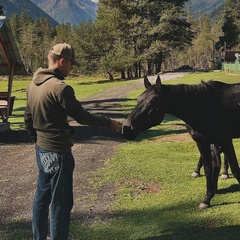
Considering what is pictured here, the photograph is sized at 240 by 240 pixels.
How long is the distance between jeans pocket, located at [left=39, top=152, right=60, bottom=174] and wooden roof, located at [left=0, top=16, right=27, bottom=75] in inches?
370

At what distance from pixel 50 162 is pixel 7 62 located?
10832 mm

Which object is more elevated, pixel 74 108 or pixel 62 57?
pixel 62 57

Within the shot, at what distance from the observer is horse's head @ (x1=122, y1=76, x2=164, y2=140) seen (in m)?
5.07

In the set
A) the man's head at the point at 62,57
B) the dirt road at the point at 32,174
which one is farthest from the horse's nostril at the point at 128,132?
the dirt road at the point at 32,174

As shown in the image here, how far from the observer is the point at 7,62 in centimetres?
1416

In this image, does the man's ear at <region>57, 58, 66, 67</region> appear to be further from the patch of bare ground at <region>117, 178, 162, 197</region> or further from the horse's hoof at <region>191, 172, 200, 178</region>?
the horse's hoof at <region>191, 172, 200, 178</region>


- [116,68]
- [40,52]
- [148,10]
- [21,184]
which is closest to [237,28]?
[148,10]

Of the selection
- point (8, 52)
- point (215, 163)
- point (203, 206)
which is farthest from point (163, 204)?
point (8, 52)

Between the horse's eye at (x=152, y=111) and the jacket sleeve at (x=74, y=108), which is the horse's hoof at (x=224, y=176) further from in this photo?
the jacket sleeve at (x=74, y=108)

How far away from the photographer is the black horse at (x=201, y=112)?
5145 millimetres

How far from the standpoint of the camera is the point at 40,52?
98875 millimetres

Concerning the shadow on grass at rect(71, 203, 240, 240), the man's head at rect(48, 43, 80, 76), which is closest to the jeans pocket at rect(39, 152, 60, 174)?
the man's head at rect(48, 43, 80, 76)

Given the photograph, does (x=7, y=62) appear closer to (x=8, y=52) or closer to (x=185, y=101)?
(x=8, y=52)

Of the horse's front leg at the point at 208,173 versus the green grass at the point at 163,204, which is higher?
the horse's front leg at the point at 208,173
